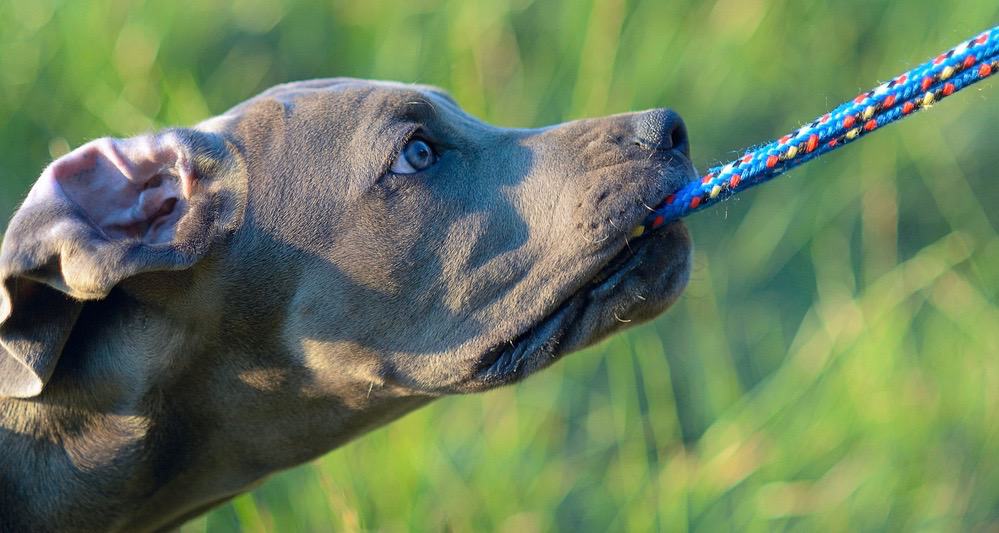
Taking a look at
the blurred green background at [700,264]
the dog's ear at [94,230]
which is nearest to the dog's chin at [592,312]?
the dog's ear at [94,230]

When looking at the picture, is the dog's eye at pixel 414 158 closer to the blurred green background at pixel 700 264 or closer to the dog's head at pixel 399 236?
the dog's head at pixel 399 236

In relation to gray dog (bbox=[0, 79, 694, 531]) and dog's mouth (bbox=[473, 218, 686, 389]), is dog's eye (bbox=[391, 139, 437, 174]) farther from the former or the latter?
dog's mouth (bbox=[473, 218, 686, 389])

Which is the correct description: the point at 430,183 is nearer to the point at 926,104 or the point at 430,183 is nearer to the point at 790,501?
the point at 926,104

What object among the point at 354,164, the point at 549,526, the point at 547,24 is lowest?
the point at 549,526

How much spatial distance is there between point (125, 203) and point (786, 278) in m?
3.39

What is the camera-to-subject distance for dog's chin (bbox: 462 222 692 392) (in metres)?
2.85

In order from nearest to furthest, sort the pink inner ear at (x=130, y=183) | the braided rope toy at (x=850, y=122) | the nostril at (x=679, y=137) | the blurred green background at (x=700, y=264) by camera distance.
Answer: the braided rope toy at (x=850, y=122) → the pink inner ear at (x=130, y=183) → the nostril at (x=679, y=137) → the blurred green background at (x=700, y=264)

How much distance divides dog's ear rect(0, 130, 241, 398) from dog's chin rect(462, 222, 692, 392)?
71 cm

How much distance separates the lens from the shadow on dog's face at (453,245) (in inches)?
112

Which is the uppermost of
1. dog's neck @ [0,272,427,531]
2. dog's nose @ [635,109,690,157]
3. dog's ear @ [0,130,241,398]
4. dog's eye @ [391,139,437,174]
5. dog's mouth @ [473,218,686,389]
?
dog's nose @ [635,109,690,157]

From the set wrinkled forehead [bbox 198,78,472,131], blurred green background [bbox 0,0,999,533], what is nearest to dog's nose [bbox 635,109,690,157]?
wrinkled forehead [bbox 198,78,472,131]

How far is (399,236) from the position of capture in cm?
290

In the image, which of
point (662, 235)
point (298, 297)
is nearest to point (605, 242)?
point (662, 235)

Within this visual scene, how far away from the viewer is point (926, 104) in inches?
104
